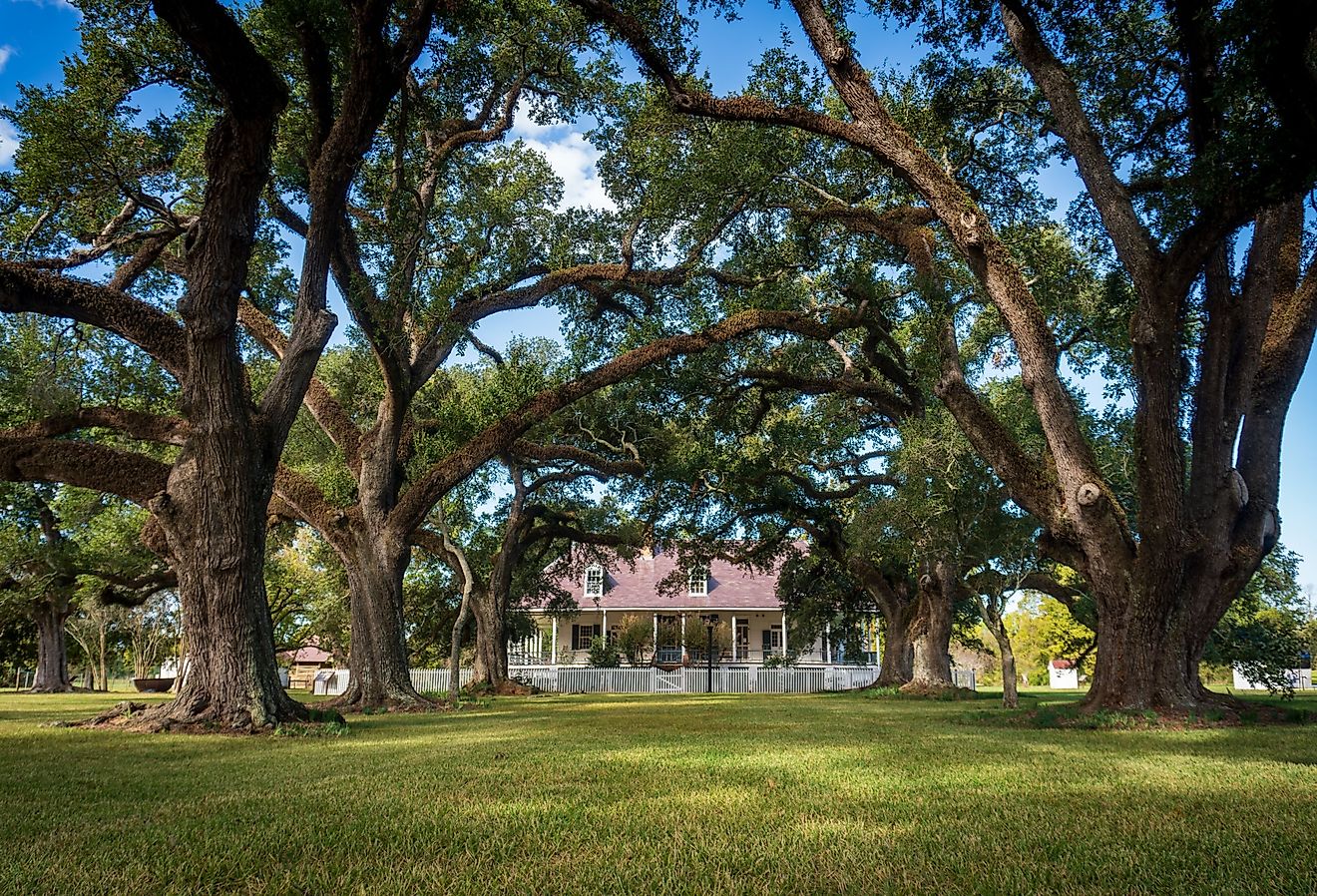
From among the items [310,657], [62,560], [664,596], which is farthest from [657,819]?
[310,657]

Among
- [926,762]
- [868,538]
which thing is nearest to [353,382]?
[868,538]

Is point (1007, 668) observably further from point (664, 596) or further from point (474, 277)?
point (664, 596)

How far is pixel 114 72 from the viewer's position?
11922 mm

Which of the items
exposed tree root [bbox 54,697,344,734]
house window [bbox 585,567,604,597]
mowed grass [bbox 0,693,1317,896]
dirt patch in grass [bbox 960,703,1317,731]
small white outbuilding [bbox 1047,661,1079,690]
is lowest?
small white outbuilding [bbox 1047,661,1079,690]

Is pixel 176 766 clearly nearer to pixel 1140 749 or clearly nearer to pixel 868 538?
pixel 1140 749

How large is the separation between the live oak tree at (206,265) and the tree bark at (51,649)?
2573 cm

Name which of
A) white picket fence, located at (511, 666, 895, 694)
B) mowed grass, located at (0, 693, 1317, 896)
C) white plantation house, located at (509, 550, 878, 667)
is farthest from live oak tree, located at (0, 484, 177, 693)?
mowed grass, located at (0, 693, 1317, 896)

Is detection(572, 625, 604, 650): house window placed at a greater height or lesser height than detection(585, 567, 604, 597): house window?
lesser

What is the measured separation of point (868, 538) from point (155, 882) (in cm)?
1720

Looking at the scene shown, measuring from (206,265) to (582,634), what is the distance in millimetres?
32951

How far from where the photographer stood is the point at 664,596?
37.0 meters

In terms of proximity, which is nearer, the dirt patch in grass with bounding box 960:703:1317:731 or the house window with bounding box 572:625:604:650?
the dirt patch in grass with bounding box 960:703:1317:731

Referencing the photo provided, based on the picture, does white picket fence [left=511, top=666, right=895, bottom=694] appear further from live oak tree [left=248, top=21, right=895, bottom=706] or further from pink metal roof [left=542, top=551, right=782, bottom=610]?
live oak tree [left=248, top=21, right=895, bottom=706]

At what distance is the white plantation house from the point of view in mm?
37656
